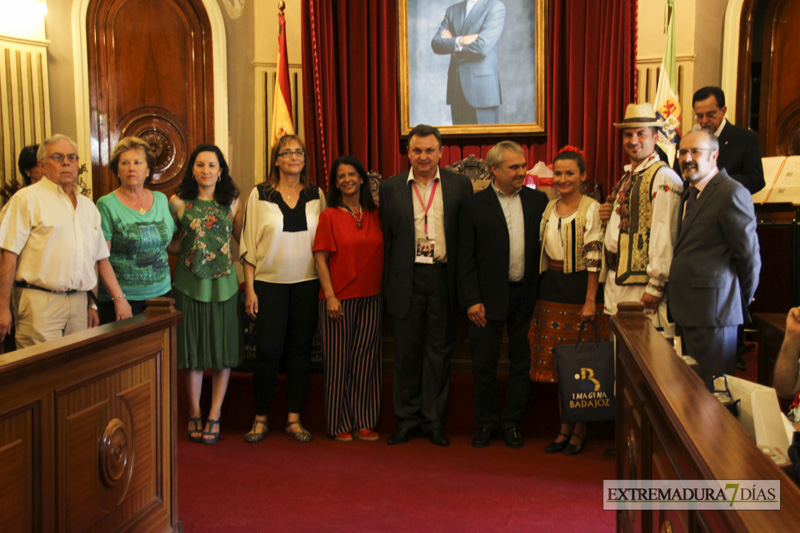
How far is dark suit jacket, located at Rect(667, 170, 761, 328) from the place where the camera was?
2.60 metres

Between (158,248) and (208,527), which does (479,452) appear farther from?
(158,248)

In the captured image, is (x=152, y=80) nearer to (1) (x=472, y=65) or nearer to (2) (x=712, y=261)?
(1) (x=472, y=65)

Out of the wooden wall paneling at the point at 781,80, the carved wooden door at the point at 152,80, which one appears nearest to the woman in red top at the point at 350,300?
the carved wooden door at the point at 152,80

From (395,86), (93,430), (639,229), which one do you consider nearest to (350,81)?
(395,86)

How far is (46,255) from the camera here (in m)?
2.71

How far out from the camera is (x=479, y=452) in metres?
3.30

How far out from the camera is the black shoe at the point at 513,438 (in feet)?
11.0

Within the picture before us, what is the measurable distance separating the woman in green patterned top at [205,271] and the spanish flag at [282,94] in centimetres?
173

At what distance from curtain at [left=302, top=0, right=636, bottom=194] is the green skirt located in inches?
80.5

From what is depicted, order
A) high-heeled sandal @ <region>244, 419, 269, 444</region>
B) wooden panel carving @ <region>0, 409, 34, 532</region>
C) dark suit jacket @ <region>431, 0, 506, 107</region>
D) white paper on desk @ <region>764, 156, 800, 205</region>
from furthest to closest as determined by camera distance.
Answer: dark suit jacket @ <region>431, 0, 506, 107</region>, white paper on desk @ <region>764, 156, 800, 205</region>, high-heeled sandal @ <region>244, 419, 269, 444</region>, wooden panel carving @ <region>0, 409, 34, 532</region>

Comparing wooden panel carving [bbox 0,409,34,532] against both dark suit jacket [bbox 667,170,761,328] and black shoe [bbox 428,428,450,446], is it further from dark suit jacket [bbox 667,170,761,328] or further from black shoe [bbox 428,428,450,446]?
dark suit jacket [bbox 667,170,761,328]

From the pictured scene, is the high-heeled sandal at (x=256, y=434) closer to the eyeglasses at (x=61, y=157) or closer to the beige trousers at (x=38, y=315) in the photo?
the beige trousers at (x=38, y=315)

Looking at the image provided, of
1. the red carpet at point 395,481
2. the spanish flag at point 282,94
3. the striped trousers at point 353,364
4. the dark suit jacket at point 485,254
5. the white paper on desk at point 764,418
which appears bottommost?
the red carpet at point 395,481

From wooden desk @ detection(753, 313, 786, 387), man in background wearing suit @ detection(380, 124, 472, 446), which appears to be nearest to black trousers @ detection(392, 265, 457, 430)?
man in background wearing suit @ detection(380, 124, 472, 446)
